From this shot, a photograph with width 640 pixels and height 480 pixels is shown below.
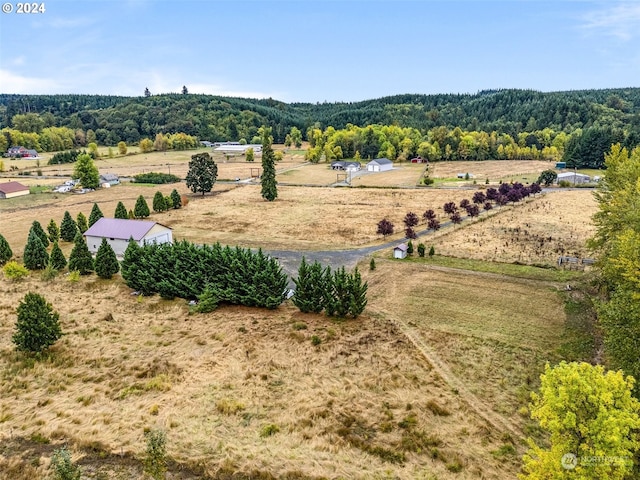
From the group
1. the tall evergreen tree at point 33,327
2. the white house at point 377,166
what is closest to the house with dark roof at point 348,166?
the white house at point 377,166

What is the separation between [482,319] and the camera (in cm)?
2920

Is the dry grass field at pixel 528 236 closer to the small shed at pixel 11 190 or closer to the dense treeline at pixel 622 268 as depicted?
the dense treeline at pixel 622 268

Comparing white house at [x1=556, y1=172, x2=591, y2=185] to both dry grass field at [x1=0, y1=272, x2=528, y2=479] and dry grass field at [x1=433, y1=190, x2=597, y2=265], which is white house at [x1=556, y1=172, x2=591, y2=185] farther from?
dry grass field at [x1=0, y1=272, x2=528, y2=479]

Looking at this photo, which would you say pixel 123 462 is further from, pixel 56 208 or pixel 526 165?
pixel 526 165

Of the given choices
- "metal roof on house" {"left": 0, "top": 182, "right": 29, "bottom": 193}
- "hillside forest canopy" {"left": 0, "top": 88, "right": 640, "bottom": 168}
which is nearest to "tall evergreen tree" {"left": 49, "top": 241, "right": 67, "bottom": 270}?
"metal roof on house" {"left": 0, "top": 182, "right": 29, "bottom": 193}

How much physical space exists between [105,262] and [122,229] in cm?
592

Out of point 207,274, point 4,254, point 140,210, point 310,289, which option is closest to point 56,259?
point 4,254

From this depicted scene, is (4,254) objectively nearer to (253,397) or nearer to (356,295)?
(253,397)

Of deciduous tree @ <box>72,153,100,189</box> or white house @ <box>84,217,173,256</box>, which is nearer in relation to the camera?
white house @ <box>84,217,173,256</box>

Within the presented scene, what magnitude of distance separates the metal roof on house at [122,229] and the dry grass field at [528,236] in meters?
29.3

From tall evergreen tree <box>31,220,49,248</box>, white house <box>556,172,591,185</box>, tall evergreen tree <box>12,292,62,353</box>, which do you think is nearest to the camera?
tall evergreen tree <box>12,292,62,353</box>

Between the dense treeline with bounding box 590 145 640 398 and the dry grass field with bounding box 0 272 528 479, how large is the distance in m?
5.36

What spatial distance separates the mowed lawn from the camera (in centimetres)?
2238

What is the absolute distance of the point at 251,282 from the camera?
102ft
